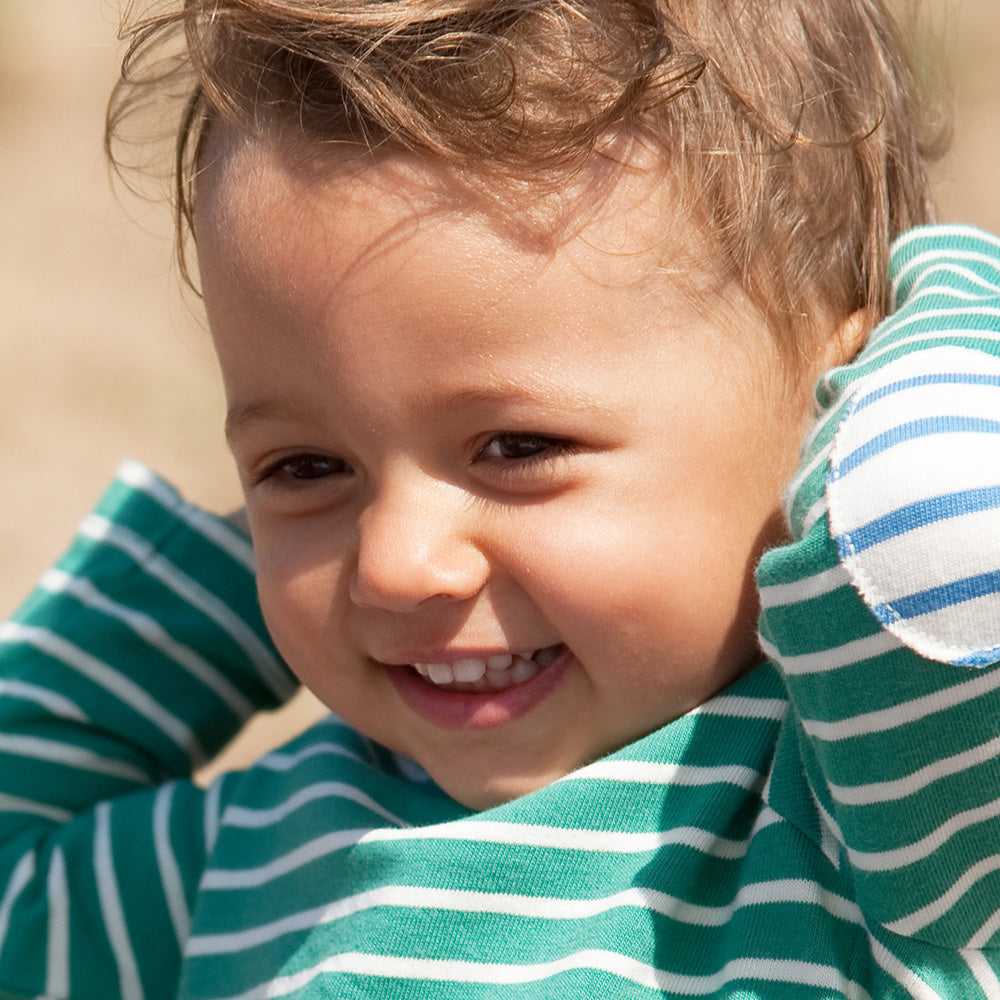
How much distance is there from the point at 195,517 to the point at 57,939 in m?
0.49

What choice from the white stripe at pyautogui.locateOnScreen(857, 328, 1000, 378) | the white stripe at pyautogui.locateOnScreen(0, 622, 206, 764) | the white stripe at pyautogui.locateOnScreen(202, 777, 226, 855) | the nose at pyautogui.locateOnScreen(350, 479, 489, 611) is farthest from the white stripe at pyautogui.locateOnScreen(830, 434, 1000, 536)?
the white stripe at pyautogui.locateOnScreen(0, 622, 206, 764)

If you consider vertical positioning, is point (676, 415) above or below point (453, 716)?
above

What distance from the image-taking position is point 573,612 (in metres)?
1.10

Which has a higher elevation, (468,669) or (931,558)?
(931,558)

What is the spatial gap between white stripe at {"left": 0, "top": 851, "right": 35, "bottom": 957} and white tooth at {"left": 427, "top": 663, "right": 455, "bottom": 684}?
60cm

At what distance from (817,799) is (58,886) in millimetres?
858

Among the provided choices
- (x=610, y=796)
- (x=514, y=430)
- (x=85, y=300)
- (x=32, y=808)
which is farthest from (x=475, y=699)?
(x=85, y=300)

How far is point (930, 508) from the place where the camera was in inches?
34.1

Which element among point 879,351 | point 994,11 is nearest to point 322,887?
point 879,351

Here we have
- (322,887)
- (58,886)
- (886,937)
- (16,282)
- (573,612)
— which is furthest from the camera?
(16,282)

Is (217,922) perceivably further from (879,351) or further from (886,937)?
(879,351)

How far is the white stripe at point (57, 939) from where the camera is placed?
1449 mm

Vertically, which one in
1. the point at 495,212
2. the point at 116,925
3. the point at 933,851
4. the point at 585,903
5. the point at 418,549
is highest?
the point at 495,212

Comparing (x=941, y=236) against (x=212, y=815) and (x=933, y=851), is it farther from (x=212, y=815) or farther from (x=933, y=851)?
(x=212, y=815)
